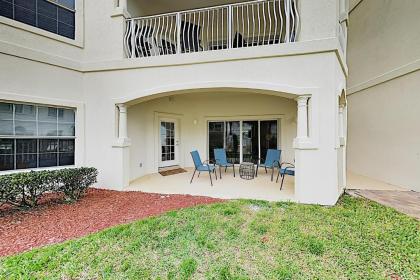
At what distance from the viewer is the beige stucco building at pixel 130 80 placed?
5.43 m

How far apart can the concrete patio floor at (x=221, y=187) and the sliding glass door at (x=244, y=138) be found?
2.02 metres

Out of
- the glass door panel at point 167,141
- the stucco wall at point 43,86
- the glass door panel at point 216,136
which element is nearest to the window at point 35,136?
the stucco wall at point 43,86

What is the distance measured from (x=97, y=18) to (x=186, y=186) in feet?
20.3

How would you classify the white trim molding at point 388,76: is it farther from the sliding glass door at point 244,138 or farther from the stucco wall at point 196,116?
the sliding glass door at point 244,138

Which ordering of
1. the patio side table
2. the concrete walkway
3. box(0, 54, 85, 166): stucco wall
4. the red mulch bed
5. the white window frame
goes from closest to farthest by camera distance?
1. the red mulch bed
2. the concrete walkway
3. box(0, 54, 85, 166): stucco wall
4. the white window frame
5. the patio side table

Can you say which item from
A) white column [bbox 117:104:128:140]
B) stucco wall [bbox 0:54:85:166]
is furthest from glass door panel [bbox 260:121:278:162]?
stucco wall [bbox 0:54:85:166]

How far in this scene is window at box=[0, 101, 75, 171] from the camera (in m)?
5.77

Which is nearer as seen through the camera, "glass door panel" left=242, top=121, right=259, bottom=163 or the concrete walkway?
the concrete walkway

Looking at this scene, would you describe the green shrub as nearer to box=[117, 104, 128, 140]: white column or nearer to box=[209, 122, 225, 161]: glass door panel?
box=[117, 104, 128, 140]: white column

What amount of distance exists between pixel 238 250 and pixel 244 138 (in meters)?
7.58

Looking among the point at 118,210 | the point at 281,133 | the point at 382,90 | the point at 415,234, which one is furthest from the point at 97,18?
the point at 382,90

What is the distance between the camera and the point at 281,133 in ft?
32.8

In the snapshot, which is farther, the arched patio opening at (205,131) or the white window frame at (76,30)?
the arched patio opening at (205,131)

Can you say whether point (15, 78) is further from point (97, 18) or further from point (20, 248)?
point (20, 248)
